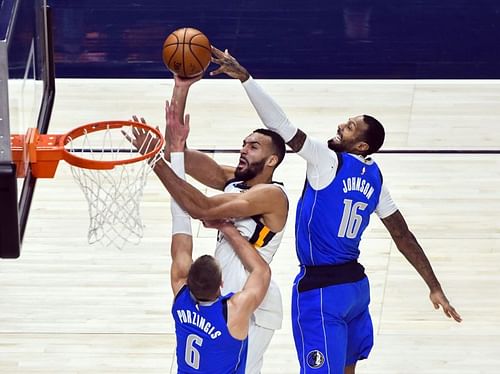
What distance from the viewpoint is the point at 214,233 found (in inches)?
307

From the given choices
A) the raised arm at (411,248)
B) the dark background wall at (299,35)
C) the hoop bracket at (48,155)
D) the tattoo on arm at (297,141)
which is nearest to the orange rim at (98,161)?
the hoop bracket at (48,155)

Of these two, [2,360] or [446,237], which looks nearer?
Answer: [2,360]

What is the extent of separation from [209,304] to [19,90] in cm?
121

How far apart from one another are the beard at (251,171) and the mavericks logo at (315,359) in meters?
0.85

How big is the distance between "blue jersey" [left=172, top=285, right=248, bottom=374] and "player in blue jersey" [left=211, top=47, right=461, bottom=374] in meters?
0.52

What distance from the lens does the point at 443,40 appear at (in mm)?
11016

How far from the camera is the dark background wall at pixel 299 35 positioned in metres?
10.5

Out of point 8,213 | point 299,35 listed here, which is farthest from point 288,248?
point 299,35

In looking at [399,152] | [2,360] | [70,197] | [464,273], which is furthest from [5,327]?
[399,152]

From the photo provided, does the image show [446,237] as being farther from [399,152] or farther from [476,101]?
[476,101]

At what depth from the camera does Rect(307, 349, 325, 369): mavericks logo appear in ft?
18.1

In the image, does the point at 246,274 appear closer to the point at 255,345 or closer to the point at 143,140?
the point at 255,345

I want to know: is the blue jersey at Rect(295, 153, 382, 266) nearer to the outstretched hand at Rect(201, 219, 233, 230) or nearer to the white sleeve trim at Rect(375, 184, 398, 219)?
the white sleeve trim at Rect(375, 184, 398, 219)

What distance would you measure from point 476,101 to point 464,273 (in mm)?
2850
